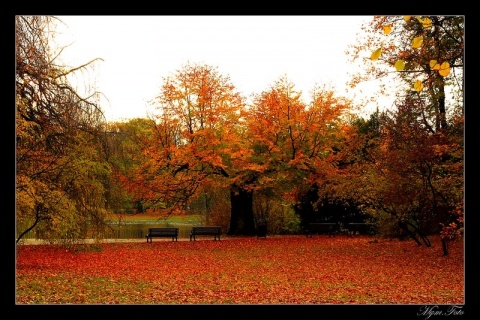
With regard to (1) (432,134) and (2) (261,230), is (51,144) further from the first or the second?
(2) (261,230)

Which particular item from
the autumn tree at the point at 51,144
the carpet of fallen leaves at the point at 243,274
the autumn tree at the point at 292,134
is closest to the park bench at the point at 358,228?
the autumn tree at the point at 292,134

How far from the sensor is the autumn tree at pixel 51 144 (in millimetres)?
13523

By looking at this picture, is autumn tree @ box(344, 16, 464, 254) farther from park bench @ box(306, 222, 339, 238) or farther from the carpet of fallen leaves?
park bench @ box(306, 222, 339, 238)

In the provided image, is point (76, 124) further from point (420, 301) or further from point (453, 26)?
point (453, 26)

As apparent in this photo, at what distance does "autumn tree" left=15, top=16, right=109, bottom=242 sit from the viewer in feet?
44.4

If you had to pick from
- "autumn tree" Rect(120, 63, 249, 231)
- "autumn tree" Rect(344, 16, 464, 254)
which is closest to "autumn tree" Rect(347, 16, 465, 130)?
"autumn tree" Rect(344, 16, 464, 254)

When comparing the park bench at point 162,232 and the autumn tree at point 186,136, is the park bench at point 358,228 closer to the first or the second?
the autumn tree at point 186,136

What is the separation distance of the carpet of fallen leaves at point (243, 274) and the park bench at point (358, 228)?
6.67 meters

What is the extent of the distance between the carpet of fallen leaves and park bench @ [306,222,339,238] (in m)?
5.40

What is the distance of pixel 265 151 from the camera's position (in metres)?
30.1

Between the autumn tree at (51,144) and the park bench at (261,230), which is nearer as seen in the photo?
the autumn tree at (51,144)
